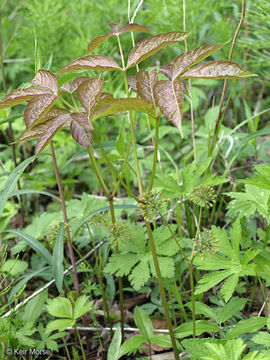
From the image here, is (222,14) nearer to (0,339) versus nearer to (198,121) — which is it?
(198,121)

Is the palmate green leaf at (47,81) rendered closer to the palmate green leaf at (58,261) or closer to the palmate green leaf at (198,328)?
the palmate green leaf at (58,261)

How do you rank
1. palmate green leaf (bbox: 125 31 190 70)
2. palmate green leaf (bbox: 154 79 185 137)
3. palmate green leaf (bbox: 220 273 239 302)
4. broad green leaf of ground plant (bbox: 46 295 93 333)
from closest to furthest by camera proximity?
palmate green leaf (bbox: 154 79 185 137) < palmate green leaf (bbox: 125 31 190 70) < palmate green leaf (bbox: 220 273 239 302) < broad green leaf of ground plant (bbox: 46 295 93 333)

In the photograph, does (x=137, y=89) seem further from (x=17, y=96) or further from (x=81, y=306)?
(x=81, y=306)

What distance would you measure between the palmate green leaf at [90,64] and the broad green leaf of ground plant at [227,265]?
678mm

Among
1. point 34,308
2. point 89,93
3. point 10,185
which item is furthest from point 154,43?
point 34,308

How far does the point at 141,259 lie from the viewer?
4.65 ft

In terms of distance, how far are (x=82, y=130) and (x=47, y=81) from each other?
0.80ft

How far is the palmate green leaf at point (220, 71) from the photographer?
0.89 meters

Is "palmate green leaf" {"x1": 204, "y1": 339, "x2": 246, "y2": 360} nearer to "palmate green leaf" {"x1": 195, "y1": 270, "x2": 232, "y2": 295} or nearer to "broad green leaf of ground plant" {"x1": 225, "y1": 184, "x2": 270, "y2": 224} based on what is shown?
"palmate green leaf" {"x1": 195, "y1": 270, "x2": 232, "y2": 295}

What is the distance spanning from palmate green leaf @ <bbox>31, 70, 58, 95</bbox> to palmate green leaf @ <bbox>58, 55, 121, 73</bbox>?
0.17 feet

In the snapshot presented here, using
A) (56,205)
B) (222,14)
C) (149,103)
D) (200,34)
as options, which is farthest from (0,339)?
(222,14)

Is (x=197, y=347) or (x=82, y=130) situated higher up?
(x=82, y=130)

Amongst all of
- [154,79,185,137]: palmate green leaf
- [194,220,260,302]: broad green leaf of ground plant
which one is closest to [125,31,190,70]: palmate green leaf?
[154,79,185,137]: palmate green leaf

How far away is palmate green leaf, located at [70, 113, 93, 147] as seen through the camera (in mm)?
904
